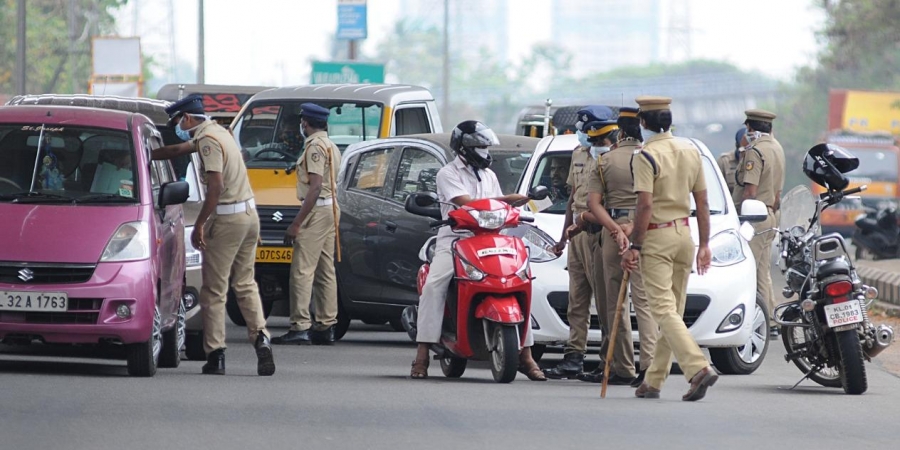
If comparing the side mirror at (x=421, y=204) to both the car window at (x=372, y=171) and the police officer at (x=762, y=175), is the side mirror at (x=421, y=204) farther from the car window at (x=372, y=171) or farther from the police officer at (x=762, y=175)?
the police officer at (x=762, y=175)

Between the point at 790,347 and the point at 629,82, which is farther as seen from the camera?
the point at 629,82

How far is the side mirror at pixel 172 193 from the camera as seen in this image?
1085 centimetres

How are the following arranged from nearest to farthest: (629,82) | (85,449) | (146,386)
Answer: (85,449) < (146,386) < (629,82)

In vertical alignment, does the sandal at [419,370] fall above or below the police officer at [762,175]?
below

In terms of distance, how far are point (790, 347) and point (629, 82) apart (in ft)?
440

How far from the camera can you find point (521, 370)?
11.7 m

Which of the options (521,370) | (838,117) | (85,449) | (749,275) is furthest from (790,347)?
Result: (838,117)

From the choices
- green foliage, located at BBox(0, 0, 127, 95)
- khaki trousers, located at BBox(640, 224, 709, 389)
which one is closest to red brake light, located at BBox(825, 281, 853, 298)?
khaki trousers, located at BBox(640, 224, 709, 389)

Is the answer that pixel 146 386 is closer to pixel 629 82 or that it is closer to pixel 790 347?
pixel 790 347

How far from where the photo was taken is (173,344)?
11562mm

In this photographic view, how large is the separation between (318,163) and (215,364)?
2.66 meters

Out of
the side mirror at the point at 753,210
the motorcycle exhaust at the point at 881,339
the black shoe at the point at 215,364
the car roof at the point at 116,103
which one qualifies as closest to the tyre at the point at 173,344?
the black shoe at the point at 215,364

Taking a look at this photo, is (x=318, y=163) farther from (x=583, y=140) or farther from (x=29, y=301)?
(x=29, y=301)

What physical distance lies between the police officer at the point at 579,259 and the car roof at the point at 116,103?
365 cm
